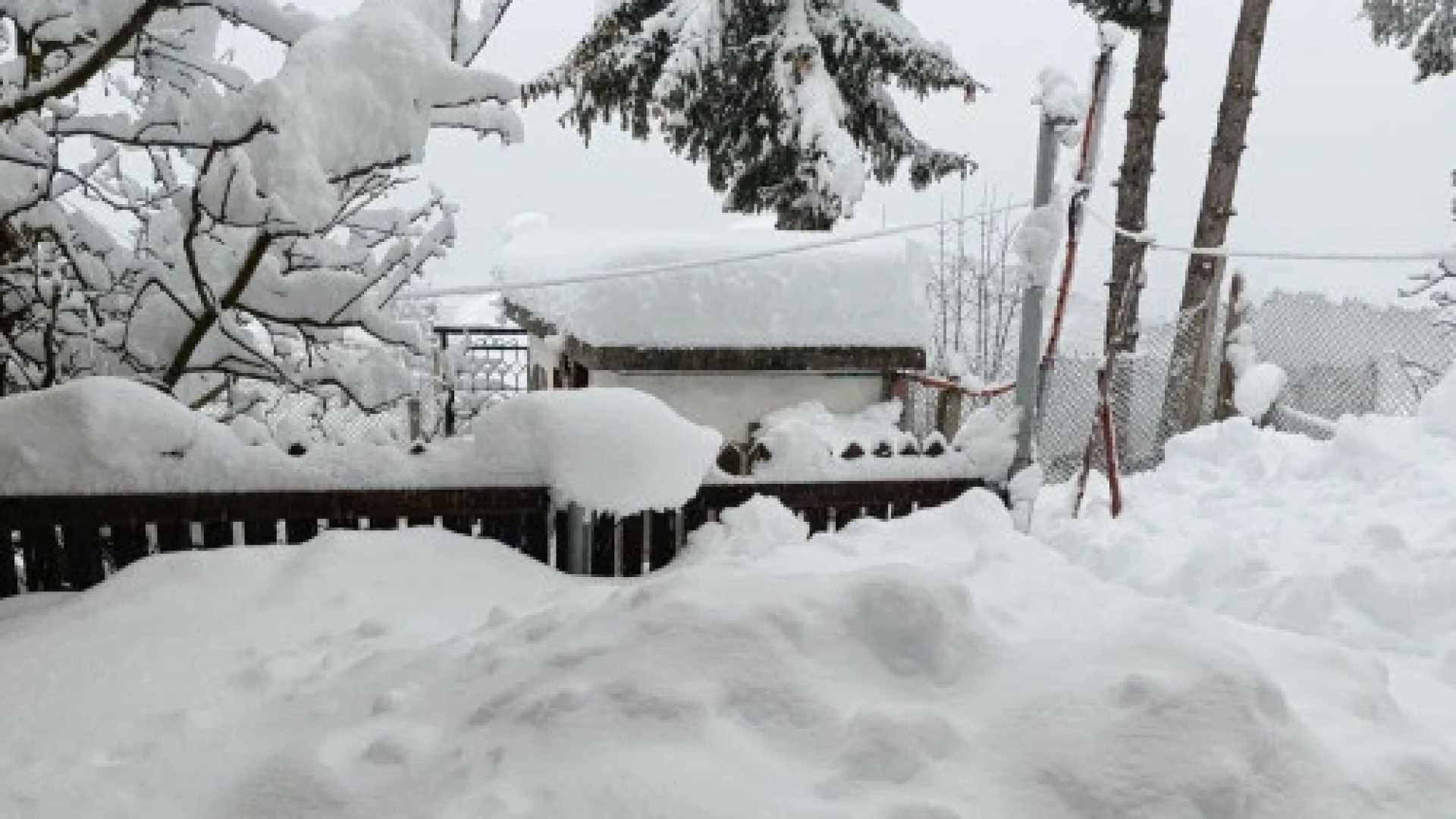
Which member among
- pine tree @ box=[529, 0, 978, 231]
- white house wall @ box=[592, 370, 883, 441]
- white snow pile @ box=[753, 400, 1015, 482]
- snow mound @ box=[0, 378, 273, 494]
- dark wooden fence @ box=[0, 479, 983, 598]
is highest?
pine tree @ box=[529, 0, 978, 231]

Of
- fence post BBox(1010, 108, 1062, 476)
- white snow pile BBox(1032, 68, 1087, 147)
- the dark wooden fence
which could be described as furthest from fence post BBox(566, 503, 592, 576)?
white snow pile BBox(1032, 68, 1087, 147)

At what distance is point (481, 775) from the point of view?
2.26m

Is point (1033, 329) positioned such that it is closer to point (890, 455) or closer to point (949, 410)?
point (890, 455)

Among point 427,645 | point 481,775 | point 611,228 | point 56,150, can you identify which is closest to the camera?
point 481,775

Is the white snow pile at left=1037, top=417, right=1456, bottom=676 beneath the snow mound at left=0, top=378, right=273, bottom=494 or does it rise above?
beneath

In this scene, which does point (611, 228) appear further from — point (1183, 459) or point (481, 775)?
point (481, 775)

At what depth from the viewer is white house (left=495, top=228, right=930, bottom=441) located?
8.75m

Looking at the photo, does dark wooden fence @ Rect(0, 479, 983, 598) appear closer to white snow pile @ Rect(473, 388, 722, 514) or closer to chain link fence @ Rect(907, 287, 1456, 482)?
white snow pile @ Rect(473, 388, 722, 514)

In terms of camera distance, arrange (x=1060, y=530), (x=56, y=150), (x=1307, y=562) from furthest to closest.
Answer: (x=1060, y=530) < (x=1307, y=562) < (x=56, y=150)

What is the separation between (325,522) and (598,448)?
126 centimetres

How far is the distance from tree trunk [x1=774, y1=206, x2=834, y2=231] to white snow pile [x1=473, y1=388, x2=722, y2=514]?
8027mm

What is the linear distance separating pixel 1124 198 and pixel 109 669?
1206 centimetres

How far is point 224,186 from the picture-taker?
355cm

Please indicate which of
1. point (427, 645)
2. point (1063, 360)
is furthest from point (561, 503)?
point (1063, 360)
